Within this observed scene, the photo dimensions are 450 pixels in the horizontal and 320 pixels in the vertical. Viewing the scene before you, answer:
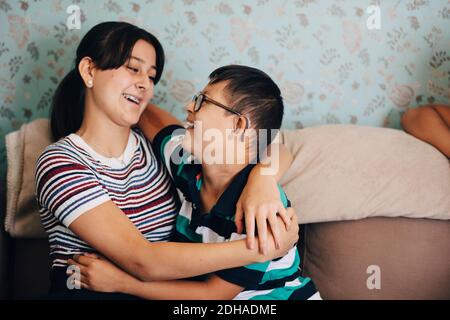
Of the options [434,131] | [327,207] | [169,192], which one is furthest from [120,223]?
[434,131]

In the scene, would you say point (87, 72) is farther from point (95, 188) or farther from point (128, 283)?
point (128, 283)

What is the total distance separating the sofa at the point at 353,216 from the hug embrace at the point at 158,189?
6.2 inches

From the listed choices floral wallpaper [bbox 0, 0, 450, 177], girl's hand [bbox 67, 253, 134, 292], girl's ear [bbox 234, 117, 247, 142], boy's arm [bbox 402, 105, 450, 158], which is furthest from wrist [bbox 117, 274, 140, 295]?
boy's arm [bbox 402, 105, 450, 158]

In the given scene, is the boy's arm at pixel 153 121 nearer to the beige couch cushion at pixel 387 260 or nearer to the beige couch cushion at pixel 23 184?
the beige couch cushion at pixel 23 184

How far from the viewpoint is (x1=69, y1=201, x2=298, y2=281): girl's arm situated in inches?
42.6

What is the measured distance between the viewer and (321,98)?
1.85 meters

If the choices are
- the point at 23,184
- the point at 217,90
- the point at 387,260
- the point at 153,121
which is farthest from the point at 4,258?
the point at 387,260

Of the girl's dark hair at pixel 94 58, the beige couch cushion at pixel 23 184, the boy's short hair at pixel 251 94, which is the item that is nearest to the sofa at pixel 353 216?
the beige couch cushion at pixel 23 184

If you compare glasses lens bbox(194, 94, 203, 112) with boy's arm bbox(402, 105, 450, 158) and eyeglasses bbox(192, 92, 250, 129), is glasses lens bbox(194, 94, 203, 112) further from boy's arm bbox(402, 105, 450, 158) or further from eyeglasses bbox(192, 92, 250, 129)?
boy's arm bbox(402, 105, 450, 158)

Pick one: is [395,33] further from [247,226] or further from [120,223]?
[120,223]

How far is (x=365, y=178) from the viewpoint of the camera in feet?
4.90

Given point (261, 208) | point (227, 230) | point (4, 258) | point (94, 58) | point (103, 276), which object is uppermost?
point (94, 58)

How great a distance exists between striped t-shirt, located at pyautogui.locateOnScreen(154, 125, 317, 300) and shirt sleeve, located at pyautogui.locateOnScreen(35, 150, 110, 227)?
28cm

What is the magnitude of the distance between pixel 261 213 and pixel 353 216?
54cm
